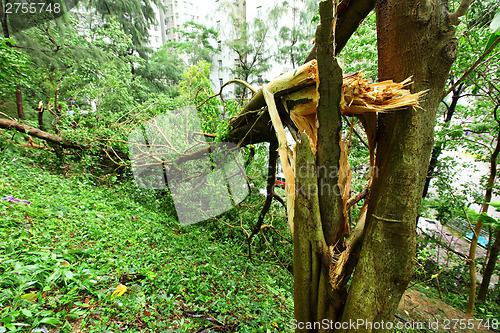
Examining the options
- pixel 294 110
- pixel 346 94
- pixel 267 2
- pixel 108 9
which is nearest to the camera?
pixel 346 94

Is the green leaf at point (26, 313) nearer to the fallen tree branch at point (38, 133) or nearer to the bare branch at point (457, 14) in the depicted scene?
the bare branch at point (457, 14)

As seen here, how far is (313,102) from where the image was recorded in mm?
1300

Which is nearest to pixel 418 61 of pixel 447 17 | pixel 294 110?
pixel 447 17

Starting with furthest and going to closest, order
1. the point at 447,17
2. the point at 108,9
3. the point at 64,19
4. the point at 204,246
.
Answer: the point at 108,9 < the point at 64,19 < the point at 204,246 < the point at 447,17

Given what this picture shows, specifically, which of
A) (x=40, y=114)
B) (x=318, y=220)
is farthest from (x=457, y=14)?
(x=40, y=114)

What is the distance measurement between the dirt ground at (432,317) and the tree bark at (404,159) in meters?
2.43

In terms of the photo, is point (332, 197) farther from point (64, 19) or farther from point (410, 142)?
point (64, 19)

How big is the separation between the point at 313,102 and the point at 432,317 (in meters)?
4.06

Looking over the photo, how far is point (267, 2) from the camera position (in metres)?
15.2

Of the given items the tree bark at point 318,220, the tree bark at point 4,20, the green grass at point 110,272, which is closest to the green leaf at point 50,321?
the green grass at point 110,272

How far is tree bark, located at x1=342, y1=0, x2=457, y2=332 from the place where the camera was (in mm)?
932

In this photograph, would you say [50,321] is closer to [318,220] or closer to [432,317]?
[318,220]

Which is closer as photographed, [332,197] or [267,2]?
[332,197]

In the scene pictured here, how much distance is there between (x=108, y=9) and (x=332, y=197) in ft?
47.6
